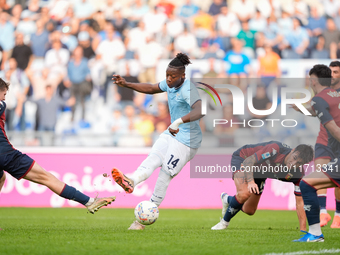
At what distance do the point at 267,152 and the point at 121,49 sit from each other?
348 inches

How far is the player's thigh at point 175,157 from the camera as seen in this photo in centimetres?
711

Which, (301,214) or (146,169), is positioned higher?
(146,169)

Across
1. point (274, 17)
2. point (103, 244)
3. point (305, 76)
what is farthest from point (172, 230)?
point (274, 17)

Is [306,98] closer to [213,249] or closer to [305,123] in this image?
[305,123]

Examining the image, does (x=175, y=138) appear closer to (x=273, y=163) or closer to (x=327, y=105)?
(x=273, y=163)

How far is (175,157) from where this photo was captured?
7109mm

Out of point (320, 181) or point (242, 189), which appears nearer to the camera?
point (320, 181)

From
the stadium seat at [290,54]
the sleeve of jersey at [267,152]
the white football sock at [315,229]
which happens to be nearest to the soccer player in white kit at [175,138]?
the sleeve of jersey at [267,152]

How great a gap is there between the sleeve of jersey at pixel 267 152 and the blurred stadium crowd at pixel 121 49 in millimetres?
4945

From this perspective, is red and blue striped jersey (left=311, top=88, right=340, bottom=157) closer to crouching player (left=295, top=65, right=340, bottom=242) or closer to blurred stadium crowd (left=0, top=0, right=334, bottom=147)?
crouching player (left=295, top=65, right=340, bottom=242)

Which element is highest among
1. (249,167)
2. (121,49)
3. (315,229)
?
(121,49)

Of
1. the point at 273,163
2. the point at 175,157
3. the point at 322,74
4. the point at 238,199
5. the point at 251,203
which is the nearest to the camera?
the point at 322,74

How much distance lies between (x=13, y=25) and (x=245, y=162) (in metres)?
11.4

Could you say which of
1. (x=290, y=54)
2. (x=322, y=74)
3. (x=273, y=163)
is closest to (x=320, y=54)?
(x=290, y=54)
